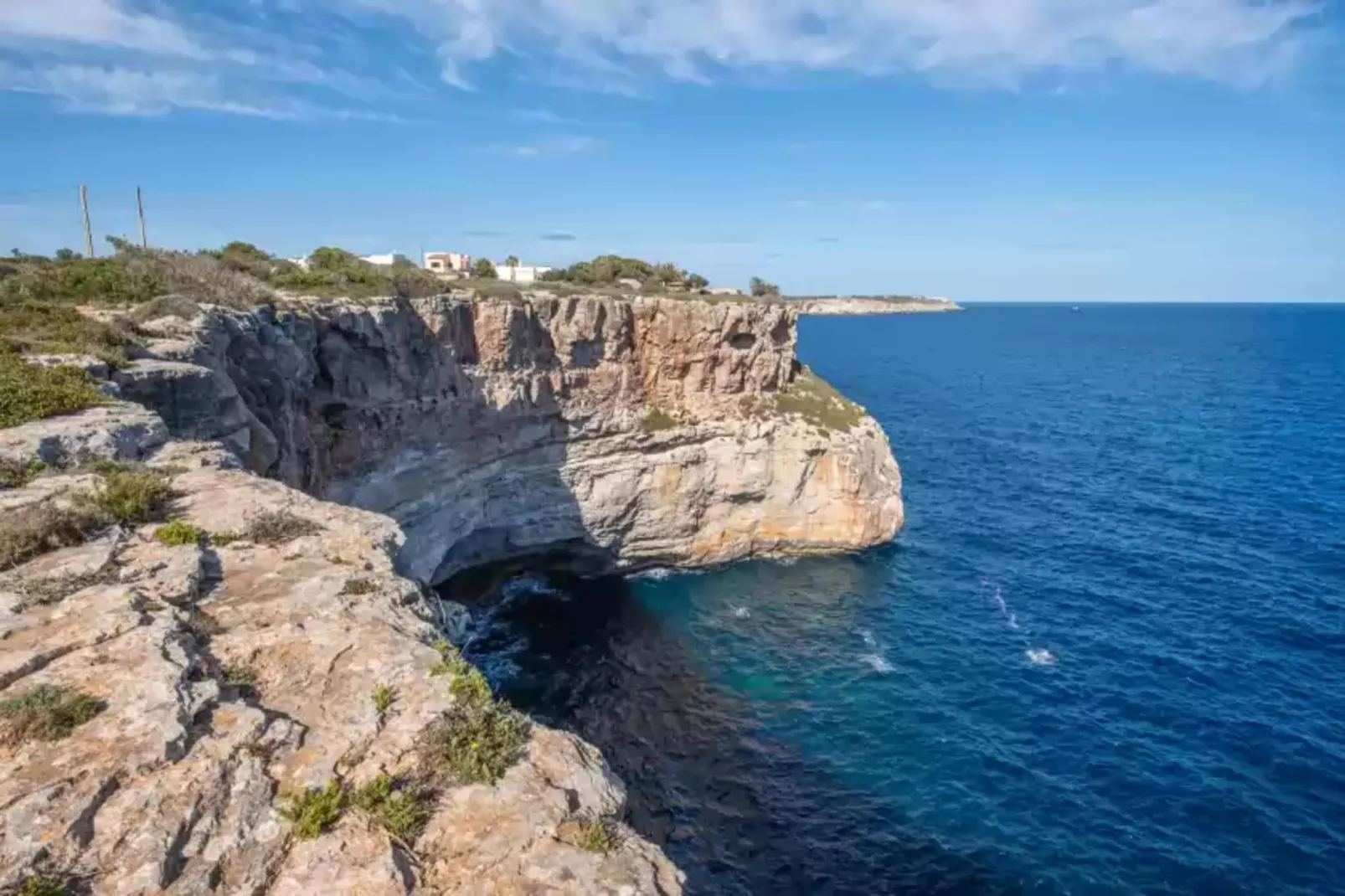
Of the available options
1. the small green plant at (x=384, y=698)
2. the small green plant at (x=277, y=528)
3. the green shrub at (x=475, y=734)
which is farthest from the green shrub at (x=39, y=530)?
the green shrub at (x=475, y=734)

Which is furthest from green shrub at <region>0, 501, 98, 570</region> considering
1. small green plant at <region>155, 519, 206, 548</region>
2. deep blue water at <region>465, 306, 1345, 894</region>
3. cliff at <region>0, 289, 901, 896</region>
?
deep blue water at <region>465, 306, 1345, 894</region>

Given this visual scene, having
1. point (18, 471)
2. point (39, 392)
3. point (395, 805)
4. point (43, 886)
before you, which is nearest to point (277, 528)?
point (18, 471)

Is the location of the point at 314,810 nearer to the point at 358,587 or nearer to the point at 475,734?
the point at 475,734

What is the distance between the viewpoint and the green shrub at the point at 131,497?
11.7 metres

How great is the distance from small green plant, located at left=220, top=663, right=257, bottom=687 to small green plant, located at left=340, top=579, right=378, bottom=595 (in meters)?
1.73

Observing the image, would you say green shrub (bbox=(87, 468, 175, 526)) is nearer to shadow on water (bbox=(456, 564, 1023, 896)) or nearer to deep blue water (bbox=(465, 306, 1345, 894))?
shadow on water (bbox=(456, 564, 1023, 896))

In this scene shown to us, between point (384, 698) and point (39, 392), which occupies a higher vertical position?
point (39, 392)

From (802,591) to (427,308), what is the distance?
26.0m

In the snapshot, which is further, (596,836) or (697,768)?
(697,768)

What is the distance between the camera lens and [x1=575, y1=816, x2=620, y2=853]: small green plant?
6883 millimetres

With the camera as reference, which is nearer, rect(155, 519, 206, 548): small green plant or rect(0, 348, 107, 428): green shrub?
rect(155, 519, 206, 548): small green plant

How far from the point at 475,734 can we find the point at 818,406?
45833 mm

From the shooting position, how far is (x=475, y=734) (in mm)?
8070

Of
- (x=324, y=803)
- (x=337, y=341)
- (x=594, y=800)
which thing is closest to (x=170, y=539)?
(x=324, y=803)
